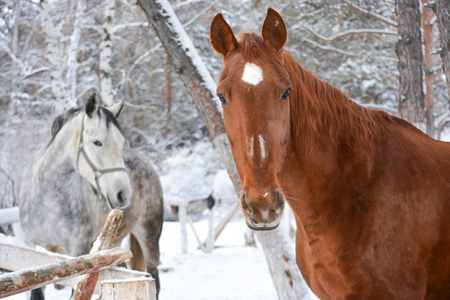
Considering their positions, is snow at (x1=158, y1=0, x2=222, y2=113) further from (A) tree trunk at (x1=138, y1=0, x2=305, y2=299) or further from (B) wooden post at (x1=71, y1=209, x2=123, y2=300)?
(B) wooden post at (x1=71, y1=209, x2=123, y2=300)

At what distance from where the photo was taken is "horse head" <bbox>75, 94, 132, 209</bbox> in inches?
152

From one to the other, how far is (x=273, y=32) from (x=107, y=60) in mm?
6611

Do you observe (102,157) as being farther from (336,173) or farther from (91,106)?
(336,173)

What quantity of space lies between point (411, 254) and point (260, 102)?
107 cm

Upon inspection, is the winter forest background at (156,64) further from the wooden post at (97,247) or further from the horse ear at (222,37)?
the wooden post at (97,247)

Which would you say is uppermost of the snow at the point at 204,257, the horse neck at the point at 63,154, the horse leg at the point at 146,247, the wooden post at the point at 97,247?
the wooden post at the point at 97,247

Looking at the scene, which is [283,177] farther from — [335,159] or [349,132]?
[349,132]

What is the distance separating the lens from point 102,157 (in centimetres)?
392

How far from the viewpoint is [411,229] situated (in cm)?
209

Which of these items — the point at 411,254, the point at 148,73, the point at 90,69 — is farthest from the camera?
the point at 148,73

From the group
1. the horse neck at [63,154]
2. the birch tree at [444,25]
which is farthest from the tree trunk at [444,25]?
the horse neck at [63,154]

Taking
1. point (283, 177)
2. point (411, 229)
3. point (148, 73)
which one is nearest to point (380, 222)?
point (411, 229)

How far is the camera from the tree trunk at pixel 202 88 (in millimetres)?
3756

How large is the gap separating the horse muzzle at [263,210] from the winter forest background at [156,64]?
574cm
